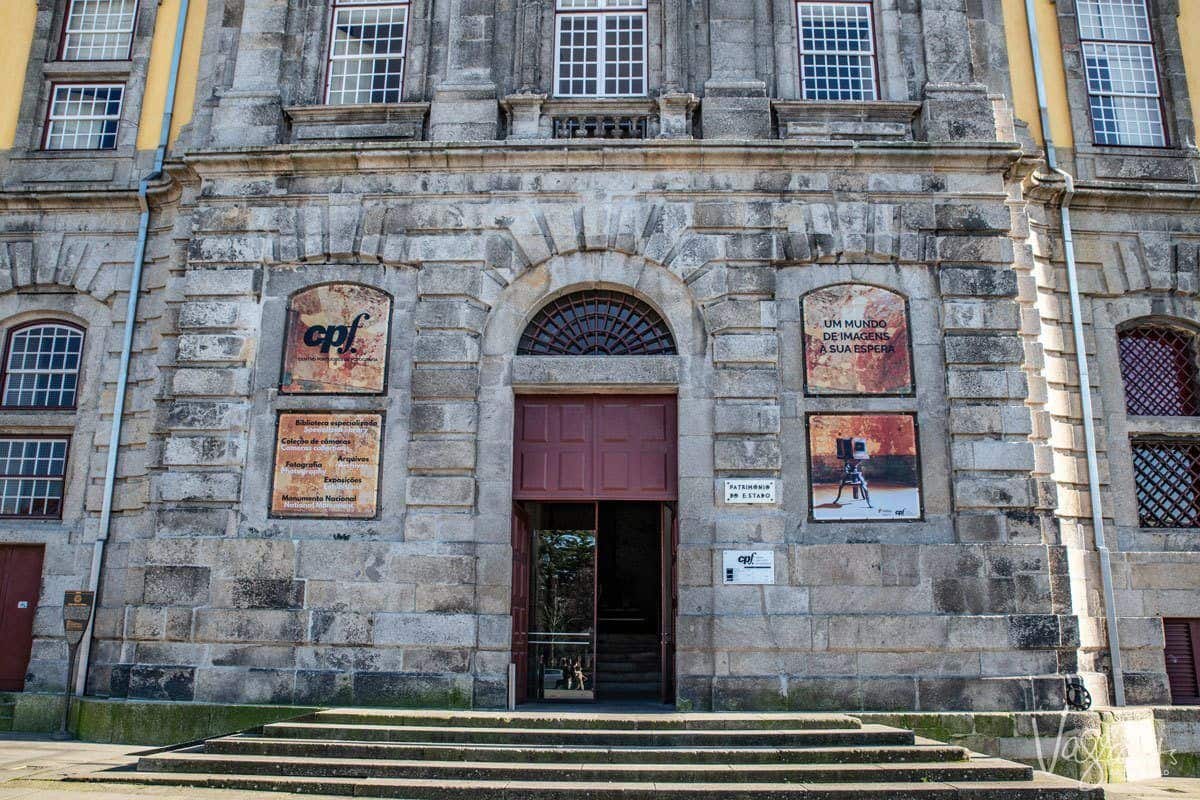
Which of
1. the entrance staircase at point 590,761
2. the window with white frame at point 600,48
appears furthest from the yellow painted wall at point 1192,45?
the entrance staircase at point 590,761

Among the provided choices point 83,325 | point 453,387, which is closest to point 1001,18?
point 453,387

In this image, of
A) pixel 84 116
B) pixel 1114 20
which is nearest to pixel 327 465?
pixel 84 116

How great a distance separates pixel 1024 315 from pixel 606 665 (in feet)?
29.8

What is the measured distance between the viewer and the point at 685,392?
12.8m

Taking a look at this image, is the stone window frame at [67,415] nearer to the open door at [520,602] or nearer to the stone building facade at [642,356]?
the stone building facade at [642,356]

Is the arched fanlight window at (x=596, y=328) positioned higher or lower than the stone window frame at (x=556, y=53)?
lower

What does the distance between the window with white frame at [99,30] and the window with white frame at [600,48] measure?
7.39 metres

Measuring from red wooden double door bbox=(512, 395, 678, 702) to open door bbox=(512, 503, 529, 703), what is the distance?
0.01 meters

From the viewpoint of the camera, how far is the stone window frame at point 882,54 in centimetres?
1408

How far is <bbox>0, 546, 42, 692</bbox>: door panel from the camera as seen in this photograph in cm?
1376

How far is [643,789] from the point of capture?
8.47m

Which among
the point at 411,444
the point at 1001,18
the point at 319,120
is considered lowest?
the point at 411,444

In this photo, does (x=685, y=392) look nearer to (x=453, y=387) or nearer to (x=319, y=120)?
(x=453, y=387)

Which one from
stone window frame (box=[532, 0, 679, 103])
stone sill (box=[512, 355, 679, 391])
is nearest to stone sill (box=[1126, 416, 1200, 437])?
stone sill (box=[512, 355, 679, 391])
